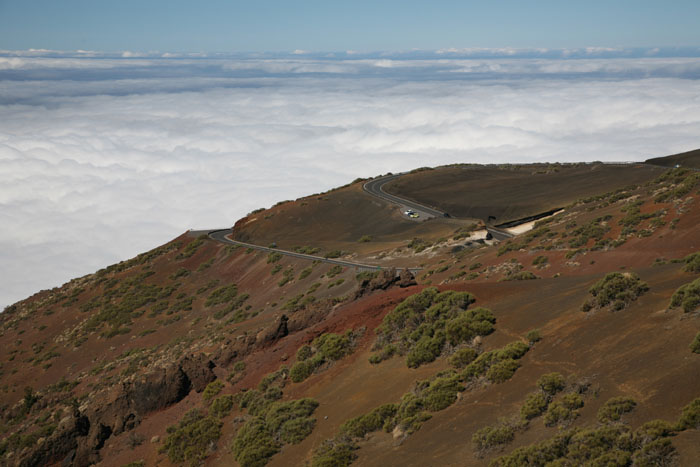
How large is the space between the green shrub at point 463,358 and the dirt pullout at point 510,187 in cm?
4107

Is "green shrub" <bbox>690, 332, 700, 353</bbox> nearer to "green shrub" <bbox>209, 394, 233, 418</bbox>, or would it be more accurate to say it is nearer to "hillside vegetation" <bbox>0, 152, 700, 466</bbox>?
"hillside vegetation" <bbox>0, 152, 700, 466</bbox>

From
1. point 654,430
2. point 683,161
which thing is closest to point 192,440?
point 654,430

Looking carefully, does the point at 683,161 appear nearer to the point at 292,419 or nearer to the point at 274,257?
the point at 274,257

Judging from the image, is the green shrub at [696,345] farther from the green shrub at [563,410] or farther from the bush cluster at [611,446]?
the green shrub at [563,410]

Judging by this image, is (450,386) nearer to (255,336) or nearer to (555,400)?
(555,400)

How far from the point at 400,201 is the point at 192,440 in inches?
1916

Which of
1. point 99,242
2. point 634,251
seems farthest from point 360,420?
point 99,242

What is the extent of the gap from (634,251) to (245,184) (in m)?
162

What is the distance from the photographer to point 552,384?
1298 cm

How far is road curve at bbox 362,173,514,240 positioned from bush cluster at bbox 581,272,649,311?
30414mm

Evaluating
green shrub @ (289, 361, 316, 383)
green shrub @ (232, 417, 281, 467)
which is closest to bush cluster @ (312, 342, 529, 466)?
green shrub @ (232, 417, 281, 467)

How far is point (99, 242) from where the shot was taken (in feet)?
448

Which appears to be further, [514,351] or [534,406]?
[514,351]

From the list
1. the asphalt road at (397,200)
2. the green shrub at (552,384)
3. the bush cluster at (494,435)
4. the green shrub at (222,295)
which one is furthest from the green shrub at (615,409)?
the asphalt road at (397,200)
